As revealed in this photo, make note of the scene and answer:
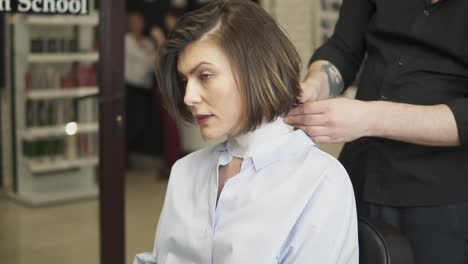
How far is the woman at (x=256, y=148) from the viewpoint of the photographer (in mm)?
1397

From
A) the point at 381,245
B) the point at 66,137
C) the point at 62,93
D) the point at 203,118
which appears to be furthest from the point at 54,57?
the point at 381,245

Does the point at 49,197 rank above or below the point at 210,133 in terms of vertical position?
below

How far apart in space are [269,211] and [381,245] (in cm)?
26

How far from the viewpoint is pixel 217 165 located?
1.60 metres

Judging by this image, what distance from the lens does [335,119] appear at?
148 cm

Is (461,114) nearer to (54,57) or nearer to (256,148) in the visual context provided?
(256,148)

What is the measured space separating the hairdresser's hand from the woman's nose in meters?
0.26

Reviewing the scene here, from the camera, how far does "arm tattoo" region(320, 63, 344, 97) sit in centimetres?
183

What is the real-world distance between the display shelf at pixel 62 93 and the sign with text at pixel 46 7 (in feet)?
1.44

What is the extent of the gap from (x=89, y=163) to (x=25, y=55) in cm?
75

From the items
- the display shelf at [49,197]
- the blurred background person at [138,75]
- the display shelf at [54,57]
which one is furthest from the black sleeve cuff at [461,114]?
the blurred background person at [138,75]

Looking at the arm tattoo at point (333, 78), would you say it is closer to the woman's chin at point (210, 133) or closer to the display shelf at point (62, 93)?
the woman's chin at point (210, 133)

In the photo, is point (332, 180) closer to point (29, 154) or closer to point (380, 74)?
point (380, 74)

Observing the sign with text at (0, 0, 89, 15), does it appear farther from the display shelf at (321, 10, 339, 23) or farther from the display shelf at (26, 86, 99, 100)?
the display shelf at (321, 10, 339, 23)
